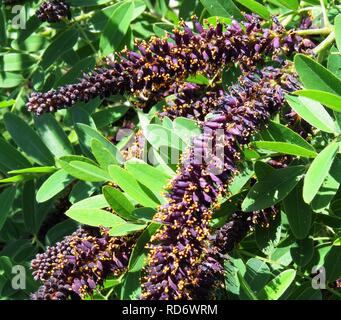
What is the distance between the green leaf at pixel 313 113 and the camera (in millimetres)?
1647

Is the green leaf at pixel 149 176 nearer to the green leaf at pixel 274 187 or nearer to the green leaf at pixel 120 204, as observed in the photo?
the green leaf at pixel 120 204

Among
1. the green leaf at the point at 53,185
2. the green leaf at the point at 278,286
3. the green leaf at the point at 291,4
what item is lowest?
the green leaf at the point at 278,286

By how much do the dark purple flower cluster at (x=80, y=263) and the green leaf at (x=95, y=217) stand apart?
0.08 feet

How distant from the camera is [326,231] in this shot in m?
2.06

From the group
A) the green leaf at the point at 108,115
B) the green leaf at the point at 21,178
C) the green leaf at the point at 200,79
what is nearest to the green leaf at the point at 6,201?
the green leaf at the point at 21,178

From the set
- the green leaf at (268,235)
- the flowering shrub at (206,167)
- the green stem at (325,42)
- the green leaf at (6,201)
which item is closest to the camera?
the flowering shrub at (206,167)

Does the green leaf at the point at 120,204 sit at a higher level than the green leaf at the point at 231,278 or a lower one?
higher

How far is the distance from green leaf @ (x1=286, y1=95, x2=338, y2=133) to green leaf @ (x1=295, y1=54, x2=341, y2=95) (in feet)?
0.15

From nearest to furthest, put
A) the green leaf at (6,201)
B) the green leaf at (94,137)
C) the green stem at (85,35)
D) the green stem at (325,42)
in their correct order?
the green stem at (325,42)
the green leaf at (94,137)
the green leaf at (6,201)
the green stem at (85,35)

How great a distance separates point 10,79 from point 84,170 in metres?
0.71

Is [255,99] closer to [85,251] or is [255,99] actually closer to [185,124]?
[185,124]
